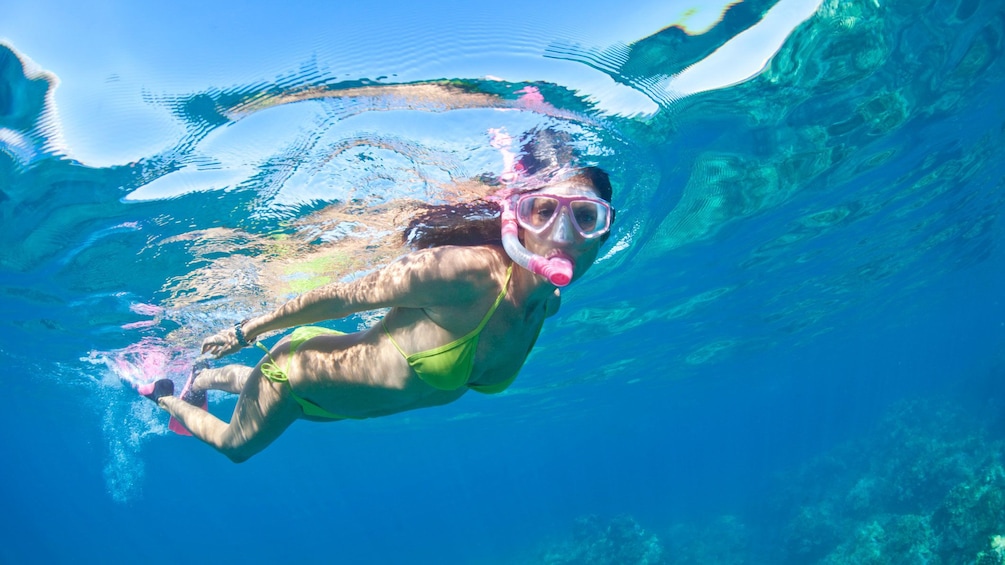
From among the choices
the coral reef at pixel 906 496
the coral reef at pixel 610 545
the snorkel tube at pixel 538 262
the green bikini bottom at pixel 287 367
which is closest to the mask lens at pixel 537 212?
the snorkel tube at pixel 538 262

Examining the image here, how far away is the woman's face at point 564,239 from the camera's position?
3.50m

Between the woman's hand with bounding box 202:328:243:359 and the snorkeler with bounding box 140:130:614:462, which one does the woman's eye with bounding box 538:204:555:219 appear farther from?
the woman's hand with bounding box 202:328:243:359

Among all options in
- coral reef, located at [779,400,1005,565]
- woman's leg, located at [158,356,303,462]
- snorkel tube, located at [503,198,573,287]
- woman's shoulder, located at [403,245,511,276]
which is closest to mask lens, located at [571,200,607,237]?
snorkel tube, located at [503,198,573,287]

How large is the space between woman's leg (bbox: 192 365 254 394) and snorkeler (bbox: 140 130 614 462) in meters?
1.37

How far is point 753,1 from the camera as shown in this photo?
6102 mm

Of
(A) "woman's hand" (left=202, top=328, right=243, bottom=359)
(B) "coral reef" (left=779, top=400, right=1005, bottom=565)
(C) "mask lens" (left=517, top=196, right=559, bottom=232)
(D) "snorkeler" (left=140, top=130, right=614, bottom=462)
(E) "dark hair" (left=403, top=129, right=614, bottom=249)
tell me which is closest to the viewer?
(D) "snorkeler" (left=140, top=130, right=614, bottom=462)

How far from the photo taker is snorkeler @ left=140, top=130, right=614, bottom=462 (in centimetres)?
342

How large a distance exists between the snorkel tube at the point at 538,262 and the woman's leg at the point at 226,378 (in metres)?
4.17

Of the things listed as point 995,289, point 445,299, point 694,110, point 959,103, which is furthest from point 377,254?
point 995,289

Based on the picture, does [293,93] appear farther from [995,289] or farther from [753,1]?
[995,289]

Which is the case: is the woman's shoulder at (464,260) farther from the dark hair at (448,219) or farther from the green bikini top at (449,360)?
the dark hair at (448,219)

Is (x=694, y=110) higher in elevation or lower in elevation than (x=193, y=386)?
higher

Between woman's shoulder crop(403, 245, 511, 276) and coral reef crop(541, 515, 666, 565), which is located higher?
woman's shoulder crop(403, 245, 511, 276)

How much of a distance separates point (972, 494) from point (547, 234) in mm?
19444
